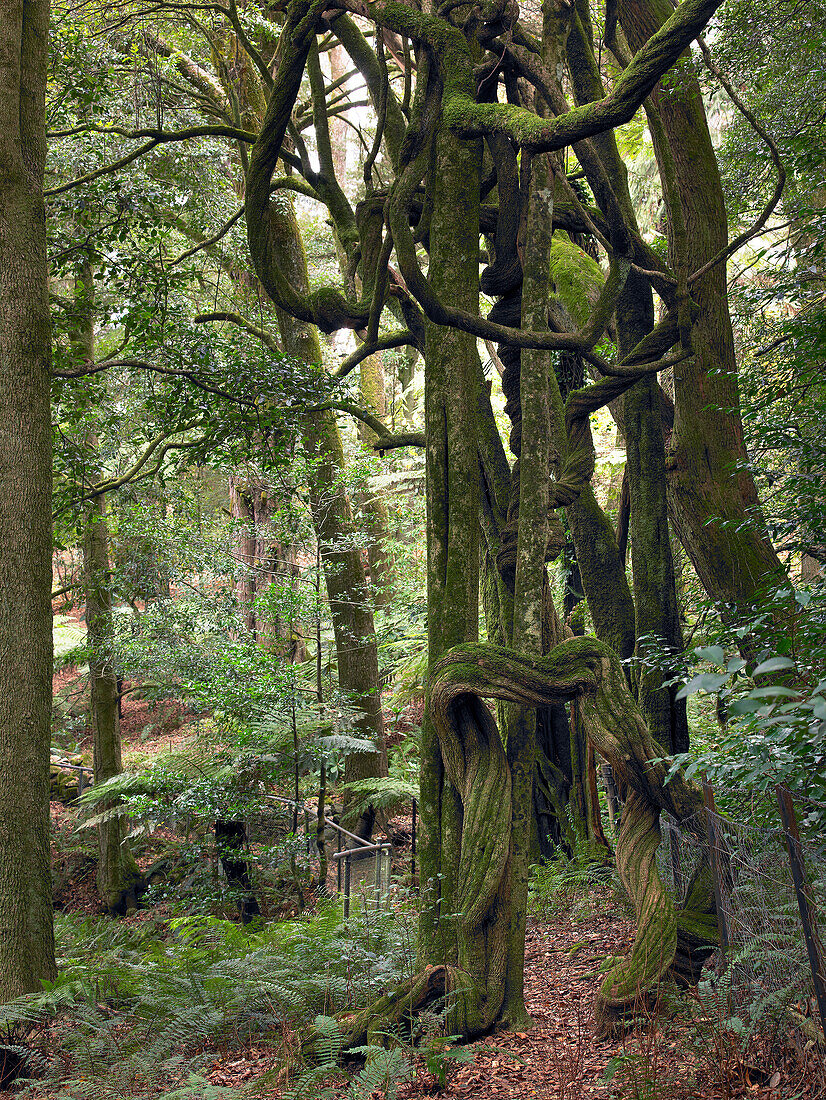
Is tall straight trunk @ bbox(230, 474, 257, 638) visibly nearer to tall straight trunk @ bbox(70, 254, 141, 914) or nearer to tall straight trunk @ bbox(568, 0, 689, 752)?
tall straight trunk @ bbox(70, 254, 141, 914)

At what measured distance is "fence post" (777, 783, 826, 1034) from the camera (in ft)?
9.76

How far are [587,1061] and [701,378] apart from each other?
529 cm

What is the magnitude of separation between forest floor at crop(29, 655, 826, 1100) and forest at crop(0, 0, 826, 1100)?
29 millimetres

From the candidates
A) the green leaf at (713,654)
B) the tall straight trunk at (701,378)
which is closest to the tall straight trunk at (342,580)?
the tall straight trunk at (701,378)

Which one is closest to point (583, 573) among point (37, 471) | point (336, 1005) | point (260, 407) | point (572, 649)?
point (572, 649)

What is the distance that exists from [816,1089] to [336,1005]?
2.97m

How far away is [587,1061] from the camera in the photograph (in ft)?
13.6

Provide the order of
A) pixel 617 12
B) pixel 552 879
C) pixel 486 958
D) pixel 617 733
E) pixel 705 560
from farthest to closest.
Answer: pixel 552 879, pixel 617 12, pixel 705 560, pixel 617 733, pixel 486 958

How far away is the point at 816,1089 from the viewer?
3.12 metres

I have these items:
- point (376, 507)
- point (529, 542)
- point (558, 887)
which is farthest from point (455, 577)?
point (376, 507)

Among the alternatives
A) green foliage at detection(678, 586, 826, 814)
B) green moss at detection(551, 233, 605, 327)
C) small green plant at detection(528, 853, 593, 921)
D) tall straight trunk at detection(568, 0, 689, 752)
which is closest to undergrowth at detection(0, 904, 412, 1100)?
small green plant at detection(528, 853, 593, 921)

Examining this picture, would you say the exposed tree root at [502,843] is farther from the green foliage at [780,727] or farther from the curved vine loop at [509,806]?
the green foliage at [780,727]

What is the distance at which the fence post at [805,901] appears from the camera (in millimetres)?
2975

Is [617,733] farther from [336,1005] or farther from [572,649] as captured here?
[336,1005]
